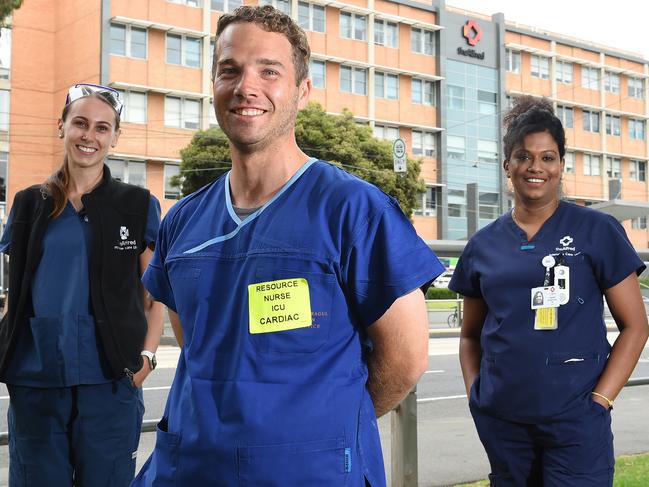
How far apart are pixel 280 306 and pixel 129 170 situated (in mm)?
41258

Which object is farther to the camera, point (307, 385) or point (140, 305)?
point (140, 305)

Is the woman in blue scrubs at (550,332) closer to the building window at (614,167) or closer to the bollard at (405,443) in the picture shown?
the bollard at (405,443)

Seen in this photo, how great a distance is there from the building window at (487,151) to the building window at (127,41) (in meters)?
24.6

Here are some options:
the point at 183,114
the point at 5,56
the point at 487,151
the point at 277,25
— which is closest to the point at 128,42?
the point at 183,114

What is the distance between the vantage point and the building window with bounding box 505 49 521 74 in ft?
194

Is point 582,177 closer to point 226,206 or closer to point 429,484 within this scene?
point 429,484

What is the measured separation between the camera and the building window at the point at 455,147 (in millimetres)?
55031

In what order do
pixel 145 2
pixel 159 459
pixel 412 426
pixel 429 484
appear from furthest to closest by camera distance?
1. pixel 145 2
2. pixel 429 484
3. pixel 412 426
4. pixel 159 459

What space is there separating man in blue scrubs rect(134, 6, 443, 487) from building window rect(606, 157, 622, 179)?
6436cm

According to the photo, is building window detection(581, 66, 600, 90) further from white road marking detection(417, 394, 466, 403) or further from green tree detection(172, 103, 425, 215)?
white road marking detection(417, 394, 466, 403)

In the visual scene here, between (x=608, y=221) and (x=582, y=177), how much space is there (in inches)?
2398

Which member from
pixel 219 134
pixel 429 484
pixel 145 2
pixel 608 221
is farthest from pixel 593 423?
pixel 145 2

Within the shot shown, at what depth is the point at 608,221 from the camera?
3.24 meters

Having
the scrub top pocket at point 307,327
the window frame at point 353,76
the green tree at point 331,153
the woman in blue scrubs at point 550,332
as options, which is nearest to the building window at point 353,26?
the window frame at point 353,76
